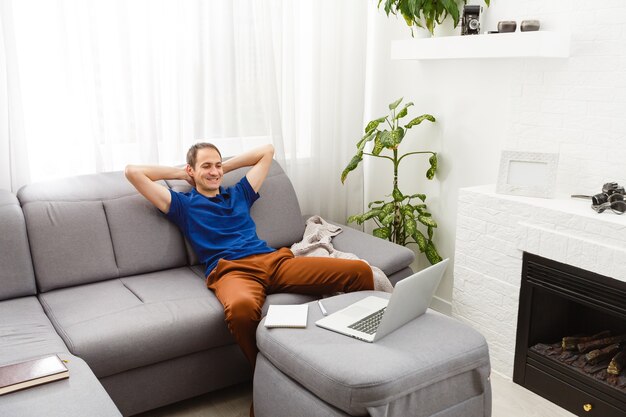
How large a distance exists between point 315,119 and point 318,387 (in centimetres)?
206

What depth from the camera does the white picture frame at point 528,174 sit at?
2.73 metres

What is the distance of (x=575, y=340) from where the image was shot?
2766 mm

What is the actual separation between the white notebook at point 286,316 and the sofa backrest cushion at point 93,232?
30.1 inches

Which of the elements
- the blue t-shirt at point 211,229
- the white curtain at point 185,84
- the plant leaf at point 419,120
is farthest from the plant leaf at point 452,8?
the blue t-shirt at point 211,229

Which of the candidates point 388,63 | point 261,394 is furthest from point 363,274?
point 388,63

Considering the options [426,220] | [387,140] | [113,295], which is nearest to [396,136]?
[387,140]

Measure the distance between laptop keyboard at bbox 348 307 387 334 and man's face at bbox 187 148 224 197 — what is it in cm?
107

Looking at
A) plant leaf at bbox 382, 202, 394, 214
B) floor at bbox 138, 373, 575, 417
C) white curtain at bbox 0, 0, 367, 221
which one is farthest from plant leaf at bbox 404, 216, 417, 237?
floor at bbox 138, 373, 575, 417

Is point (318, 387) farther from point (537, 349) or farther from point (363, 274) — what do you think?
point (537, 349)

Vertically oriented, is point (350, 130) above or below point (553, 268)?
above

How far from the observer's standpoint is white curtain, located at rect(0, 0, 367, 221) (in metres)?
2.95

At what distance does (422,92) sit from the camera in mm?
3607

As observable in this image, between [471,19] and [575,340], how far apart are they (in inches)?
62.2

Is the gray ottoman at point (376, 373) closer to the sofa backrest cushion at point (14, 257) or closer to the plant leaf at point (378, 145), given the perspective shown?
the sofa backrest cushion at point (14, 257)
